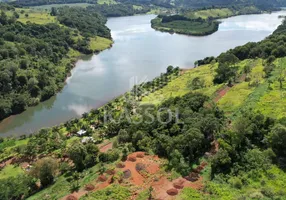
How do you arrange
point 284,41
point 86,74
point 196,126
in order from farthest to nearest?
point 86,74, point 284,41, point 196,126

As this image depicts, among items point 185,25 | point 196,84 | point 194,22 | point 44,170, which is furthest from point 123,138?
point 194,22

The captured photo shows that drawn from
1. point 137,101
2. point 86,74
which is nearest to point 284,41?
point 137,101

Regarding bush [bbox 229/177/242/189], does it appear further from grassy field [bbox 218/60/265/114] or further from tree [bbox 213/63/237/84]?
tree [bbox 213/63/237/84]

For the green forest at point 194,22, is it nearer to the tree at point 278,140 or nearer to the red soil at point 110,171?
the tree at point 278,140

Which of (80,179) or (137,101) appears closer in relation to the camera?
(80,179)

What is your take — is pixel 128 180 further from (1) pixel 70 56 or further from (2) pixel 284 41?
(1) pixel 70 56
